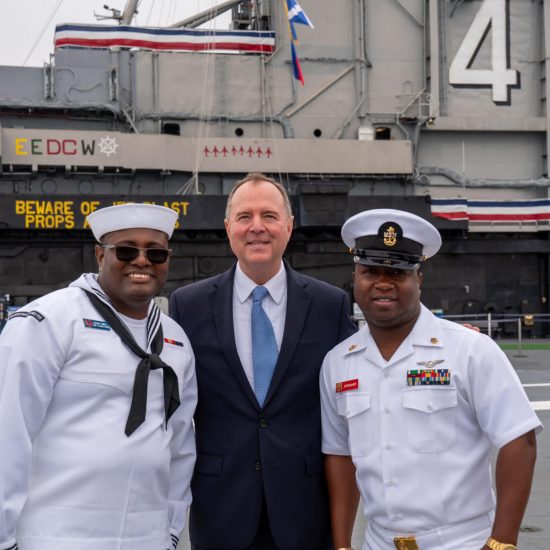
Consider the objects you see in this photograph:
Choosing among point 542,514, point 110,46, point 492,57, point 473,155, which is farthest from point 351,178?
point 542,514

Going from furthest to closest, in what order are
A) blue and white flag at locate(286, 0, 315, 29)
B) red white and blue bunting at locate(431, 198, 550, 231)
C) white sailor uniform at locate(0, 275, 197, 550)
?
red white and blue bunting at locate(431, 198, 550, 231)
blue and white flag at locate(286, 0, 315, 29)
white sailor uniform at locate(0, 275, 197, 550)

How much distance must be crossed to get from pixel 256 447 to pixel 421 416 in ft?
2.86

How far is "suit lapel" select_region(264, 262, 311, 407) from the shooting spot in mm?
3178

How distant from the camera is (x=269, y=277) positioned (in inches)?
133

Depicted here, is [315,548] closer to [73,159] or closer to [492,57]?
[73,159]

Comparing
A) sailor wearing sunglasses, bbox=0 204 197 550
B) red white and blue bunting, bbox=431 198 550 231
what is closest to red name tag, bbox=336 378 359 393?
sailor wearing sunglasses, bbox=0 204 197 550

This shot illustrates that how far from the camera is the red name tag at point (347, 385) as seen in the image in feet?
9.00

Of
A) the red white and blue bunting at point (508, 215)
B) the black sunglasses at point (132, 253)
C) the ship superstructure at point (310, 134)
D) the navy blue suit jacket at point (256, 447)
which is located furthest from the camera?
the red white and blue bunting at point (508, 215)

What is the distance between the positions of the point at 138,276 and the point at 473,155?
21819 mm

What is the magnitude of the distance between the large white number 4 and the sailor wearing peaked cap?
21542 mm

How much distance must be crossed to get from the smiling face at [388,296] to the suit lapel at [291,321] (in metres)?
0.56

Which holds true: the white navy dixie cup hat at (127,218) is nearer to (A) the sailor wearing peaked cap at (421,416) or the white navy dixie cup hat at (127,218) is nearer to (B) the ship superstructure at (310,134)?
(A) the sailor wearing peaked cap at (421,416)

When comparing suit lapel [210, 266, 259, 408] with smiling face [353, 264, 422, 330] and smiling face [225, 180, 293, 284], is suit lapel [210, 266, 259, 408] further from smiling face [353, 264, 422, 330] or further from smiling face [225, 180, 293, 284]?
smiling face [353, 264, 422, 330]

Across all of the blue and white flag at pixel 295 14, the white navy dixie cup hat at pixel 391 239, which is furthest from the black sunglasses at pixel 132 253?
the blue and white flag at pixel 295 14
